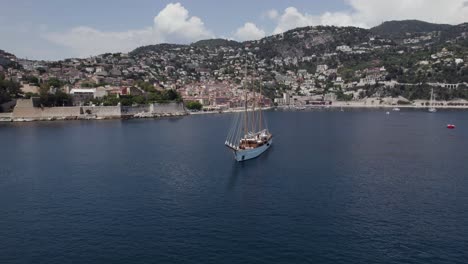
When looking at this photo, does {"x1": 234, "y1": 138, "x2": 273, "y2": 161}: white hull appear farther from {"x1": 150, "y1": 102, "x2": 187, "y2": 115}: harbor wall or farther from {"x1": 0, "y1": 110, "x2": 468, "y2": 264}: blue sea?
{"x1": 150, "y1": 102, "x2": 187, "y2": 115}: harbor wall

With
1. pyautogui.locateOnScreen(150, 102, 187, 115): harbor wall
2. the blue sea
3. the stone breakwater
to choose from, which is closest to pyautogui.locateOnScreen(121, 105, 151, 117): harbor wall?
the stone breakwater

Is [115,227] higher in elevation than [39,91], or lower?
lower

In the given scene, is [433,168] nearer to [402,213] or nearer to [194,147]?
[402,213]

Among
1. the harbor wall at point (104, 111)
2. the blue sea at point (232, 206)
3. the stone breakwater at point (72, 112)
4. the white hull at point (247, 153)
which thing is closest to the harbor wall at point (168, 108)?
the stone breakwater at point (72, 112)

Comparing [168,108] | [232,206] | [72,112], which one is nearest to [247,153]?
[232,206]

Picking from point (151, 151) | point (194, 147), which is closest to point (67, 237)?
point (151, 151)

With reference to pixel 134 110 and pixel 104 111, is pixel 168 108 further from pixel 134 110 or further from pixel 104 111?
pixel 104 111

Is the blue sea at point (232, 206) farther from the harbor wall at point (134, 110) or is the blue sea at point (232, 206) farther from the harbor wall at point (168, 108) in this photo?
the harbor wall at point (168, 108)
